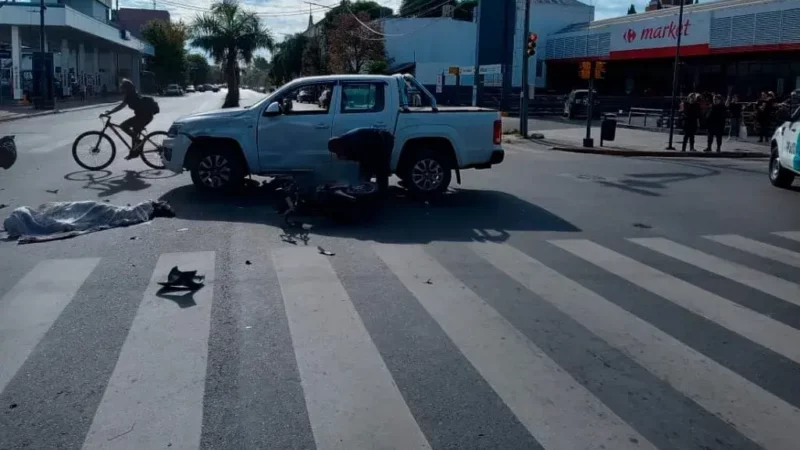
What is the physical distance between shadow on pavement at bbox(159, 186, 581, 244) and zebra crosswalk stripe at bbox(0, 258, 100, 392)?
3.16 metres

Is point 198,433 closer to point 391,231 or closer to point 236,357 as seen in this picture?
point 236,357

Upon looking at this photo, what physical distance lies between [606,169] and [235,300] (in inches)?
578

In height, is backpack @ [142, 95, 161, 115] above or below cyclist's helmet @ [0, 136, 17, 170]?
above

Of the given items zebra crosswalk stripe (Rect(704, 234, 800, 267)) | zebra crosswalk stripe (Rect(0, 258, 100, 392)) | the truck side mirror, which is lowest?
zebra crosswalk stripe (Rect(0, 258, 100, 392))

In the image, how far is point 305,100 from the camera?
13.9m

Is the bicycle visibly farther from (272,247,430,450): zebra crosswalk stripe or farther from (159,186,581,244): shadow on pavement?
(272,247,430,450): zebra crosswalk stripe

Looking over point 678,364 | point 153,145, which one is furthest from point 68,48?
point 678,364

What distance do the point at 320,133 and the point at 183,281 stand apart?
5.90 meters

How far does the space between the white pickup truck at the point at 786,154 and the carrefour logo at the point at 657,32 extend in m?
31.6

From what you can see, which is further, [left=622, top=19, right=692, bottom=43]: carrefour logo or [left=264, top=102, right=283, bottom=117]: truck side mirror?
[left=622, top=19, right=692, bottom=43]: carrefour logo

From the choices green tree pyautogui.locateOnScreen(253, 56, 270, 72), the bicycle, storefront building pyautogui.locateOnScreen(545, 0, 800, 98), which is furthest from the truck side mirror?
green tree pyautogui.locateOnScreen(253, 56, 270, 72)

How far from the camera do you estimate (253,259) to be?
9188 millimetres

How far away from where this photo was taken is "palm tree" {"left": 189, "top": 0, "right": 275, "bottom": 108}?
211 feet

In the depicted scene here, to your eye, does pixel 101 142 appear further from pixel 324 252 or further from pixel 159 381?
pixel 159 381
